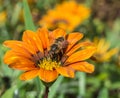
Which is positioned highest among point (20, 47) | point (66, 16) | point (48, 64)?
point (20, 47)

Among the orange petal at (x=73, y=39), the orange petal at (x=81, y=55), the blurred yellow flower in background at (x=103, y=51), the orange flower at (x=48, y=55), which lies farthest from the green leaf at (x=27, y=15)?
the blurred yellow flower in background at (x=103, y=51)

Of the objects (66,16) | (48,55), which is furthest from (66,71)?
(66,16)

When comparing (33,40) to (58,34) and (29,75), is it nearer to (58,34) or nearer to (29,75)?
(58,34)

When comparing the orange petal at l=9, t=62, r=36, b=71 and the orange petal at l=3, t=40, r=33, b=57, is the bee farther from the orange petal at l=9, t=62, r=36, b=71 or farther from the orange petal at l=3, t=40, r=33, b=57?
the orange petal at l=9, t=62, r=36, b=71

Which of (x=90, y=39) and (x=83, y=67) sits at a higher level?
(x=83, y=67)

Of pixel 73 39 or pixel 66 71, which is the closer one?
pixel 66 71

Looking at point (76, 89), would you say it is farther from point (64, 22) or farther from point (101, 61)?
point (64, 22)

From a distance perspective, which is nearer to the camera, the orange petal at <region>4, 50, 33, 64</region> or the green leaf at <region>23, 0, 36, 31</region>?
the orange petal at <region>4, 50, 33, 64</region>

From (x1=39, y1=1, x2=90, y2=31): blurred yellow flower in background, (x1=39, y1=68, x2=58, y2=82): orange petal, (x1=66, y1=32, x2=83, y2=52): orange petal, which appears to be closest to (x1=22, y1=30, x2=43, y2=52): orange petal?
(x1=66, y1=32, x2=83, y2=52): orange petal
